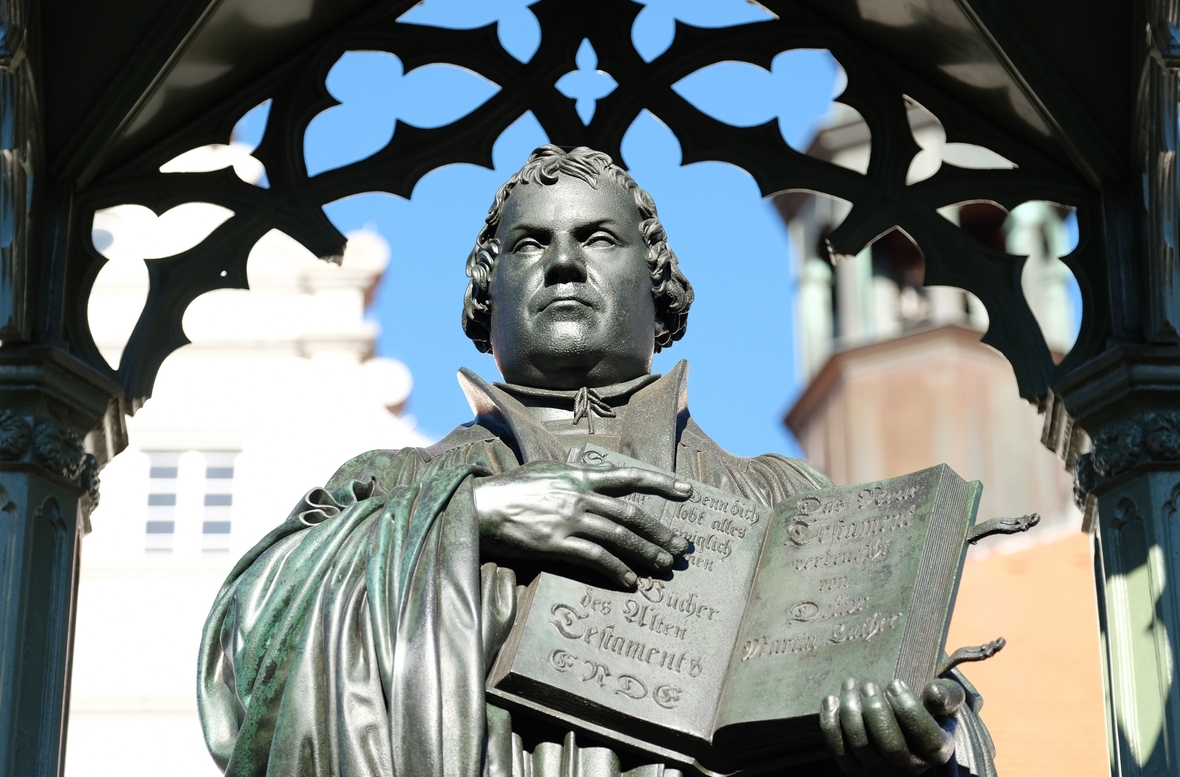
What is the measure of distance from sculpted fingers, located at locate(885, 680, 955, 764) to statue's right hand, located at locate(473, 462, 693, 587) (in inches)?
22.8

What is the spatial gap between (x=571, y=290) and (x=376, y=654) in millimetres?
1279

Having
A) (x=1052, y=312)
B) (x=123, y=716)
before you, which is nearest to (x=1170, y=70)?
(x=123, y=716)

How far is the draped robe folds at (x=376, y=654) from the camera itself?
221 inches

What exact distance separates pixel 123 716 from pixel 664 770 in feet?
48.9

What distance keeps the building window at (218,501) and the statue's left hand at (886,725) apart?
16289mm

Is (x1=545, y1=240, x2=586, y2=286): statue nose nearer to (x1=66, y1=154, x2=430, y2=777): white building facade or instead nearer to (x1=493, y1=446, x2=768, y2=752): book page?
(x1=493, y1=446, x2=768, y2=752): book page

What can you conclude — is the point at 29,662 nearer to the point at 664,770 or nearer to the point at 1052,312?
the point at 664,770

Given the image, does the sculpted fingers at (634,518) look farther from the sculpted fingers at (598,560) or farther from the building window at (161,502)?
the building window at (161,502)

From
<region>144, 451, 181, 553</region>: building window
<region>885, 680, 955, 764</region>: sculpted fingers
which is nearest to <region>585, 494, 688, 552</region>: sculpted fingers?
<region>885, 680, 955, 764</region>: sculpted fingers

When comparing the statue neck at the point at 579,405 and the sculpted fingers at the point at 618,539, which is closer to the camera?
the sculpted fingers at the point at 618,539

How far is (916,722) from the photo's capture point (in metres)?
5.52

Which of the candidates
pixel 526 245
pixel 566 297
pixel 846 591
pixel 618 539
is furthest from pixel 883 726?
pixel 526 245

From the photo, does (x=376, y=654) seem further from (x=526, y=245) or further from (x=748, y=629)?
(x=526, y=245)

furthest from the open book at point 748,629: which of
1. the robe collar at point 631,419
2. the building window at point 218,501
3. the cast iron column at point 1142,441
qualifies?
the building window at point 218,501
